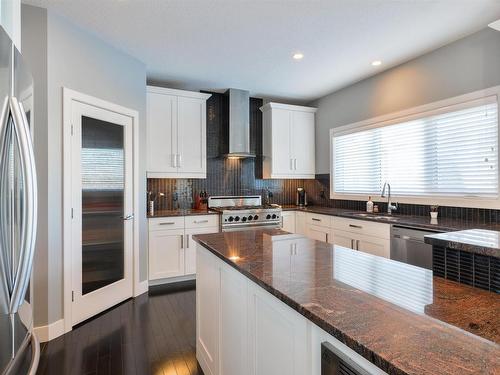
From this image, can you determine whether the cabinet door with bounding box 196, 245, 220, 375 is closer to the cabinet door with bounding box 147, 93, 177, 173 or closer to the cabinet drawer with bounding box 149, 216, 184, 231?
the cabinet drawer with bounding box 149, 216, 184, 231

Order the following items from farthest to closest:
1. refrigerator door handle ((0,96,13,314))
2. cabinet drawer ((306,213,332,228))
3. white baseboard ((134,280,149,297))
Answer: cabinet drawer ((306,213,332,228))
white baseboard ((134,280,149,297))
refrigerator door handle ((0,96,13,314))

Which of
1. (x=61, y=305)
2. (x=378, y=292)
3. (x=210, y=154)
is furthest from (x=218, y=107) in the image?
(x=378, y=292)

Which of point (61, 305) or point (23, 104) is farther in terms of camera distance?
point (61, 305)

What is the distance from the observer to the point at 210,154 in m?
4.62

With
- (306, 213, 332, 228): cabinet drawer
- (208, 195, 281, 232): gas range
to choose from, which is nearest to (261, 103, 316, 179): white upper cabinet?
(208, 195, 281, 232): gas range

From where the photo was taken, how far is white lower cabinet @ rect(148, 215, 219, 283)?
143 inches

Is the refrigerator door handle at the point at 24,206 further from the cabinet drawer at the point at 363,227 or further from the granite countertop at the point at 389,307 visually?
the cabinet drawer at the point at 363,227

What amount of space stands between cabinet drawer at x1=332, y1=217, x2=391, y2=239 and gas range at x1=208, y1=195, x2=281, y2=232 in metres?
0.92

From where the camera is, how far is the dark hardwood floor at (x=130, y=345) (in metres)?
2.07

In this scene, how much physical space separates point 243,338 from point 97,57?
9.55 feet

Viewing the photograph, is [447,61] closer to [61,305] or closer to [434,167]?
[434,167]

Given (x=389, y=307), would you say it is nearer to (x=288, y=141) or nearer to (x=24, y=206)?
(x=24, y=206)

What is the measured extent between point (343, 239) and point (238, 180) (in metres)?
1.94

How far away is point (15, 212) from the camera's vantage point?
0.95 meters
